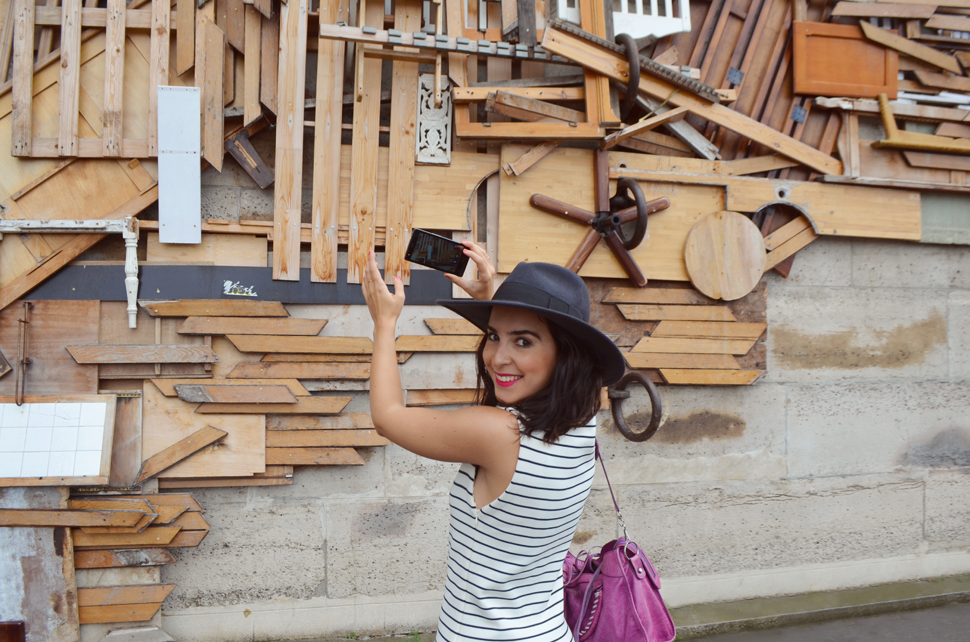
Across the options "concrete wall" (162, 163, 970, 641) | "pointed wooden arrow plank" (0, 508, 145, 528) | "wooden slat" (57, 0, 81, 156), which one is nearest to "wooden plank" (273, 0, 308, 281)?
"concrete wall" (162, 163, 970, 641)

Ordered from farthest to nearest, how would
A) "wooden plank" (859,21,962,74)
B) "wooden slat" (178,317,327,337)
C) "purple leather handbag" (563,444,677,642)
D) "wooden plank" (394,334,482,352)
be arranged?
"wooden plank" (859,21,962,74), "wooden plank" (394,334,482,352), "wooden slat" (178,317,327,337), "purple leather handbag" (563,444,677,642)

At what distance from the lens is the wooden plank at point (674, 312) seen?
3920mm

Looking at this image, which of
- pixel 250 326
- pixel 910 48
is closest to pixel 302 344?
pixel 250 326

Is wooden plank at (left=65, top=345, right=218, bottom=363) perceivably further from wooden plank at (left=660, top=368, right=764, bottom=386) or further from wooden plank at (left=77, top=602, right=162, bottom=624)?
wooden plank at (left=660, top=368, right=764, bottom=386)

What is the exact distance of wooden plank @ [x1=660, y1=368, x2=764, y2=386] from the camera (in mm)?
3953

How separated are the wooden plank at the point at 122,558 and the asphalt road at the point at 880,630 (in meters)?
3.19

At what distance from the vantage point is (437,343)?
12.0 ft

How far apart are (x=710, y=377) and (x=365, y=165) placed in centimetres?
250

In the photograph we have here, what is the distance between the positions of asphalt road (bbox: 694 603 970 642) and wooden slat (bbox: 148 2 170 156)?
4344mm

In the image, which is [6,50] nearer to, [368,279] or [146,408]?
[146,408]

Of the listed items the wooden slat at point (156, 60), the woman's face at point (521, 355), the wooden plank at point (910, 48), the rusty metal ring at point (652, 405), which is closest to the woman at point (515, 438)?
the woman's face at point (521, 355)

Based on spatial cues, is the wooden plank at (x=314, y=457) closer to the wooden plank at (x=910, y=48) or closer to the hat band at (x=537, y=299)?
the hat band at (x=537, y=299)

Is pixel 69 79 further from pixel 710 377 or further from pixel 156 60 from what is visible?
pixel 710 377

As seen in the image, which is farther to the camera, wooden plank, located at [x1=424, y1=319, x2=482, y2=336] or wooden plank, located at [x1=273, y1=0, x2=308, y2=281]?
wooden plank, located at [x1=424, y1=319, x2=482, y2=336]
